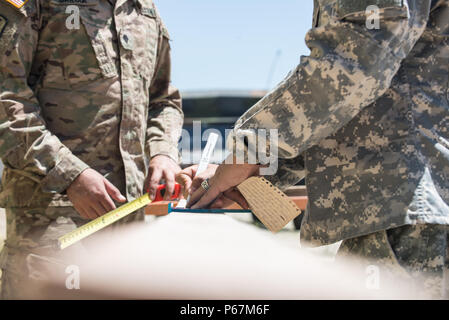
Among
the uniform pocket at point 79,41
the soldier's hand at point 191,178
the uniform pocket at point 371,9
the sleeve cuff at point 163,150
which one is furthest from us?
the sleeve cuff at point 163,150

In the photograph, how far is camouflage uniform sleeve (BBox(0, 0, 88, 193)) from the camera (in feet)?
6.40

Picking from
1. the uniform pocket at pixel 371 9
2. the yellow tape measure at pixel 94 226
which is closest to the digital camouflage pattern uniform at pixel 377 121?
the uniform pocket at pixel 371 9

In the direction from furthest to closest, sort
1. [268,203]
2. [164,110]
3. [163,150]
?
1. [164,110]
2. [163,150]
3. [268,203]

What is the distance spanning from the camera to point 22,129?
1948 millimetres

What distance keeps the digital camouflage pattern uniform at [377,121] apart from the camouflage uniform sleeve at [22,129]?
35.8 inches

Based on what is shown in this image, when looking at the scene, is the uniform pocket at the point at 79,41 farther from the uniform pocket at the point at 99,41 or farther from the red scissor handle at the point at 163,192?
the red scissor handle at the point at 163,192

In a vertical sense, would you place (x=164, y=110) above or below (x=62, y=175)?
Answer: above

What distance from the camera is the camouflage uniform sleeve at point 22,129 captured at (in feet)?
6.40

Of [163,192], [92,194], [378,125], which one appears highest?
[378,125]

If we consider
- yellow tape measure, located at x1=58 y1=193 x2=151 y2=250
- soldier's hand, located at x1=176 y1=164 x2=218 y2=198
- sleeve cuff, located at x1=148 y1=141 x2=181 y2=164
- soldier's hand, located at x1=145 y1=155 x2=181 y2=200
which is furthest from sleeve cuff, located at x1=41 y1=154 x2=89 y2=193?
sleeve cuff, located at x1=148 y1=141 x2=181 y2=164

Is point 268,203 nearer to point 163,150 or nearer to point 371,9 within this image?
point 371,9

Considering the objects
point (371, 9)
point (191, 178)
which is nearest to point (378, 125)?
point (371, 9)

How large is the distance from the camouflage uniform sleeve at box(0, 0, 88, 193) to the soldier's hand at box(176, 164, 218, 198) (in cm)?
48

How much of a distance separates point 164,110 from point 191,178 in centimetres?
68
